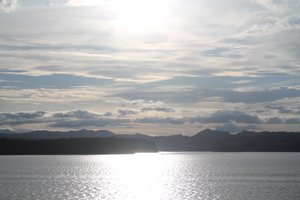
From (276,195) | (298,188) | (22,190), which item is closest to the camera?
(276,195)

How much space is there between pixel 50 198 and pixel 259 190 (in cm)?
4513

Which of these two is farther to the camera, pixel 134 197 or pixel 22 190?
pixel 22 190

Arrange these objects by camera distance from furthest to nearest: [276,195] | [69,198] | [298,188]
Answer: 1. [298,188]
2. [276,195]
3. [69,198]

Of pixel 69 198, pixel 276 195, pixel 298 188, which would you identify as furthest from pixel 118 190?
pixel 298 188

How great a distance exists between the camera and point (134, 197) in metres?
69.6

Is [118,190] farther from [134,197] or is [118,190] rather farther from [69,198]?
[69,198]

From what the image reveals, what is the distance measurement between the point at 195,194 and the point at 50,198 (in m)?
29.0

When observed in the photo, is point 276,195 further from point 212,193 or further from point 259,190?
point 212,193

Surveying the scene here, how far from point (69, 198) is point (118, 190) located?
1662cm

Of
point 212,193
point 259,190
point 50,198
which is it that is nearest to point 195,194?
point 212,193

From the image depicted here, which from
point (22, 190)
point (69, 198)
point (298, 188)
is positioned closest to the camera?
point (69, 198)

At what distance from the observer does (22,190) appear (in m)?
76.2

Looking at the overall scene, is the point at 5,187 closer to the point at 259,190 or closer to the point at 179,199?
the point at 179,199

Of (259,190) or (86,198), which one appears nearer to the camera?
(86,198)
